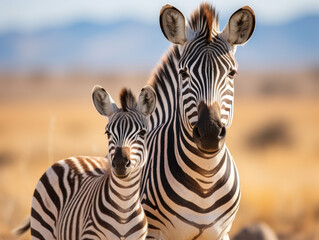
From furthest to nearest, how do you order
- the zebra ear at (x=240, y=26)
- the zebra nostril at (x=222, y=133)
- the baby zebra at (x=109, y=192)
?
the zebra ear at (x=240, y=26) → the baby zebra at (x=109, y=192) → the zebra nostril at (x=222, y=133)

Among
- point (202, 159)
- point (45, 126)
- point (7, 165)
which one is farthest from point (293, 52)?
point (202, 159)

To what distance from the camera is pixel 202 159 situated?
6.12 metres

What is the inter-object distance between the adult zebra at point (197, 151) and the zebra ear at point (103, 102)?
0.74m

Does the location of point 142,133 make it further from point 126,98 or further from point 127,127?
point 126,98

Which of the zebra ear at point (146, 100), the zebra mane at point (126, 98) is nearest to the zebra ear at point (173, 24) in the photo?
the zebra ear at point (146, 100)

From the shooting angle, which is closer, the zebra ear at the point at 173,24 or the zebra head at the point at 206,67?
the zebra head at the point at 206,67

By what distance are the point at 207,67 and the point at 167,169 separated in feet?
4.25

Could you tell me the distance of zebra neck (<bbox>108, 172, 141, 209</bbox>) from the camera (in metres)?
5.68

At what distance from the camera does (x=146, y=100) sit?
602 centimetres

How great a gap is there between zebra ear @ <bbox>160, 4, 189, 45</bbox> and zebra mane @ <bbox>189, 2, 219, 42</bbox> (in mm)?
183

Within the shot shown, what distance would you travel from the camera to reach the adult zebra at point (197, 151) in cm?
584

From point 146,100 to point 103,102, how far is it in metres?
0.44

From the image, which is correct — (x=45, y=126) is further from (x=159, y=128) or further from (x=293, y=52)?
(x=293, y=52)

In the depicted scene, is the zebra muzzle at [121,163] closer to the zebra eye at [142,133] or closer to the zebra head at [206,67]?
the zebra eye at [142,133]
